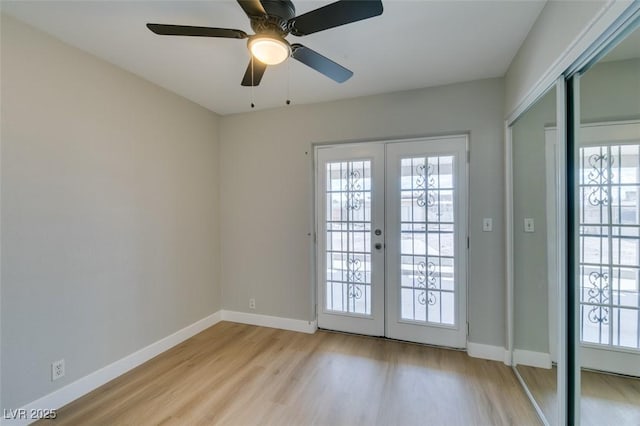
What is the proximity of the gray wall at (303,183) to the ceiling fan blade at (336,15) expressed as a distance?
1624mm

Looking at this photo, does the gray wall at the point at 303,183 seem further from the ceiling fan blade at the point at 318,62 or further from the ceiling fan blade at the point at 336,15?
the ceiling fan blade at the point at 336,15

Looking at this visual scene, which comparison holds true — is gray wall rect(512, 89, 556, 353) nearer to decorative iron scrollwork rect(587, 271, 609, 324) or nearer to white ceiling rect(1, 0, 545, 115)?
decorative iron scrollwork rect(587, 271, 609, 324)

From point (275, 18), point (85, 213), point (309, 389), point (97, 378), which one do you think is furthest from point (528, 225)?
point (97, 378)

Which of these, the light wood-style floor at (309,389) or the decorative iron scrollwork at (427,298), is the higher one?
the decorative iron scrollwork at (427,298)

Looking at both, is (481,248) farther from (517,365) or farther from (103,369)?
(103,369)

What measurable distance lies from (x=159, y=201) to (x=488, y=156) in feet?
10.7

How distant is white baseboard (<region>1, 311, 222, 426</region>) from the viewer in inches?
70.9

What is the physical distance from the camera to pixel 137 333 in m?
2.53

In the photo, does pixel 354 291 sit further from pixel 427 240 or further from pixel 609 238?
pixel 609 238

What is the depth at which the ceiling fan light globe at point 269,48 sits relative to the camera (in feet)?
4.67

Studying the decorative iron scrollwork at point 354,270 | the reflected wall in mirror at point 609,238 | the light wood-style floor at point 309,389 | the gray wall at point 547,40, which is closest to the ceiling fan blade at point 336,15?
the gray wall at point 547,40

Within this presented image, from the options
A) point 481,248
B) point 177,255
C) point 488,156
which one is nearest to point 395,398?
point 481,248

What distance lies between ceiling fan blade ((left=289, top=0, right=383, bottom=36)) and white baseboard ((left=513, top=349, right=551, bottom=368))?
229cm

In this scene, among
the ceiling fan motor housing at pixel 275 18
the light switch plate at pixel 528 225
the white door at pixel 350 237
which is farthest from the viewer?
the white door at pixel 350 237
